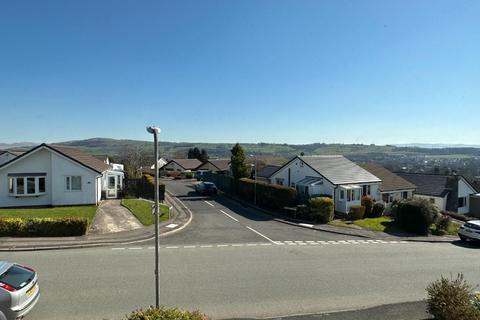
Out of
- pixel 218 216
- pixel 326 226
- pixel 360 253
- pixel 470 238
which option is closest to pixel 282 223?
pixel 326 226

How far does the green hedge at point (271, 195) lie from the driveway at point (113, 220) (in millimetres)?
13056

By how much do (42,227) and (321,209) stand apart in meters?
19.6

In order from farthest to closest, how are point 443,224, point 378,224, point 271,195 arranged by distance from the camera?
point 271,195
point 378,224
point 443,224

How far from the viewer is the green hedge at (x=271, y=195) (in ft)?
108

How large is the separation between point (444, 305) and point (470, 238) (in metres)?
20.4

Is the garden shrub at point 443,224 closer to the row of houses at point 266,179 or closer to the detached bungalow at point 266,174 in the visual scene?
the row of houses at point 266,179

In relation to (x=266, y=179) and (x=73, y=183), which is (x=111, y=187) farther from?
(x=266, y=179)

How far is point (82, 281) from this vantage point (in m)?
12.5

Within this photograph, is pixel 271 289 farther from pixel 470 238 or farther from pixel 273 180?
pixel 273 180

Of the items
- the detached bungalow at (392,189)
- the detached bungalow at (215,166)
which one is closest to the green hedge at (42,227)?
the detached bungalow at (392,189)

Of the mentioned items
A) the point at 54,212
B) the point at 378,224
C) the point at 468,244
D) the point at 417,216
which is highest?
the point at 54,212

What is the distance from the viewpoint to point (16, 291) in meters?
8.55

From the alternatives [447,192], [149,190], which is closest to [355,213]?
[447,192]

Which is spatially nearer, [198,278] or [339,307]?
[339,307]
